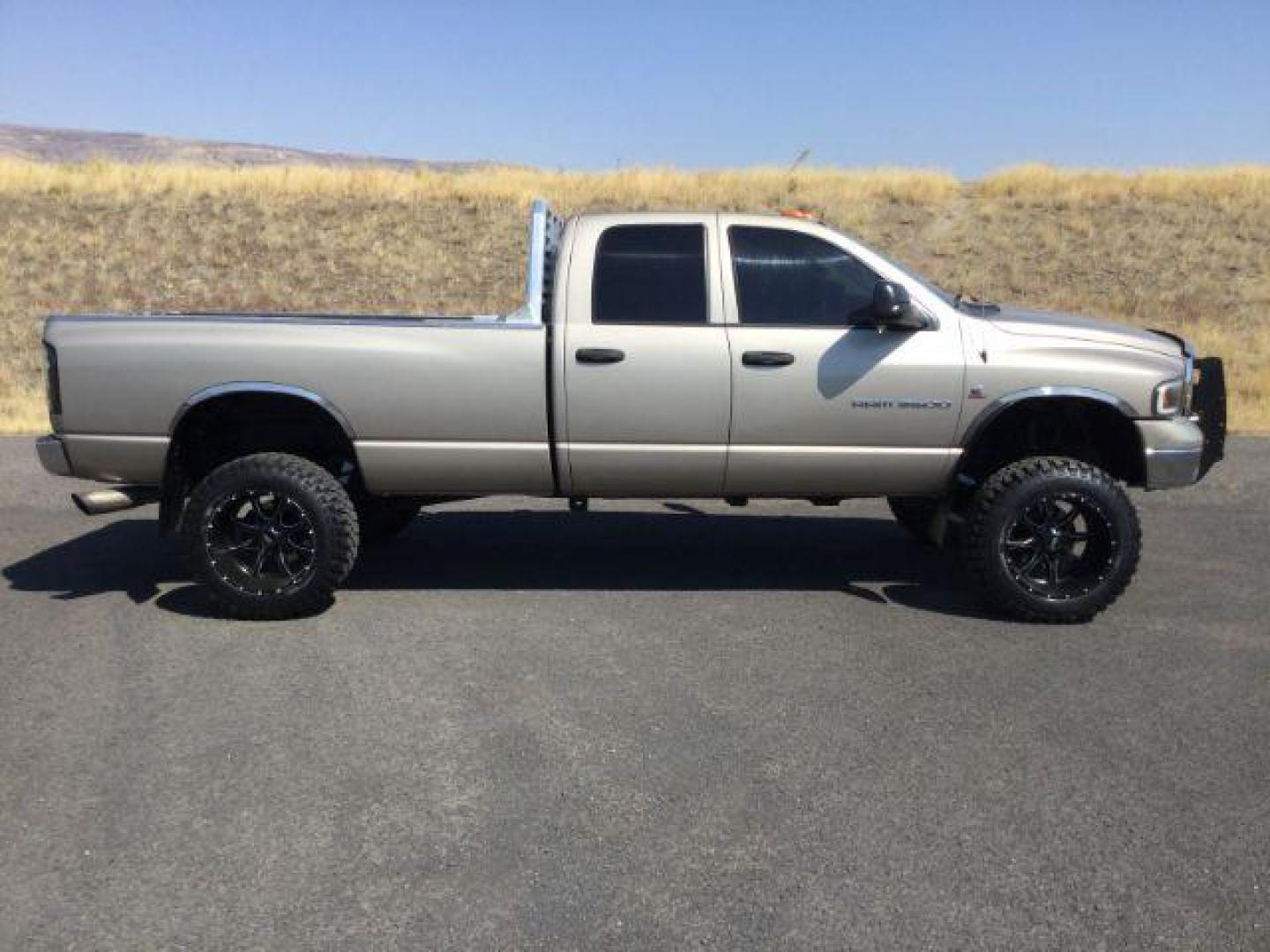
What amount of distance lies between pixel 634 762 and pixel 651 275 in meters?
2.85

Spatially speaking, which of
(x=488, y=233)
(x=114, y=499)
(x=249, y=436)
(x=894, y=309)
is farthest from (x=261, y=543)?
(x=488, y=233)

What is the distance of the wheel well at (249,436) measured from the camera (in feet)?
19.3

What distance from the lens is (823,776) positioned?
3.94m

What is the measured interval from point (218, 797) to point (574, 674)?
65.2 inches

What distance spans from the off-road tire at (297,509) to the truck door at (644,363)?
1193mm

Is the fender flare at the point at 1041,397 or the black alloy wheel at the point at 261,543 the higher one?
the fender flare at the point at 1041,397

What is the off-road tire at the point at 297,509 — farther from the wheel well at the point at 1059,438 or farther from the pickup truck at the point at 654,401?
the wheel well at the point at 1059,438

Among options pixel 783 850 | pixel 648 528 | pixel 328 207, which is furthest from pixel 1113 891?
pixel 328 207

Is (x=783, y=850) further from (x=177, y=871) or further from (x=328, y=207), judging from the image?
(x=328, y=207)

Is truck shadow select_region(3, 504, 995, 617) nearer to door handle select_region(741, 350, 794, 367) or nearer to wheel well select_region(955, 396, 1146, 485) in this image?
wheel well select_region(955, 396, 1146, 485)

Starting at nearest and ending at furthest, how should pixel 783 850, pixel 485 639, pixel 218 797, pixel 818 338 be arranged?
pixel 783 850, pixel 218 797, pixel 485 639, pixel 818 338

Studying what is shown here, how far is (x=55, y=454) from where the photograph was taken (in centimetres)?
579

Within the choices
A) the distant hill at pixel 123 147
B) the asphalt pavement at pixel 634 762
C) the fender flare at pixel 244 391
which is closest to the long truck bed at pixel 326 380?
the fender flare at pixel 244 391

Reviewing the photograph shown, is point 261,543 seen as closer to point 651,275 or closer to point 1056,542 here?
point 651,275
